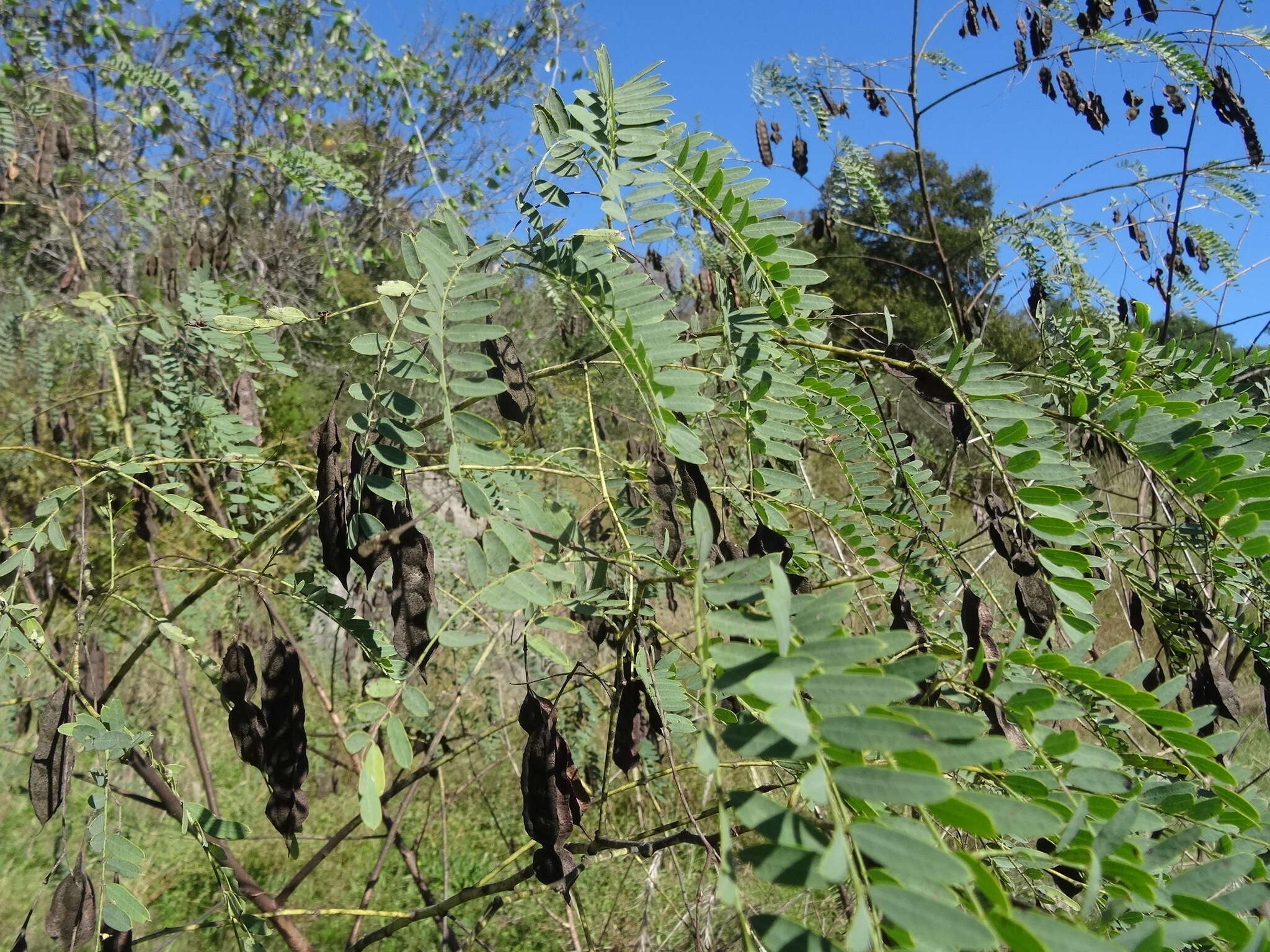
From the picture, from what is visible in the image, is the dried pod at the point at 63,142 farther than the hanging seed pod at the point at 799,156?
No

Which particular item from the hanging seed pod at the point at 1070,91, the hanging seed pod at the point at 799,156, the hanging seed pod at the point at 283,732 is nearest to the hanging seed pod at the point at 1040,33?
the hanging seed pod at the point at 1070,91

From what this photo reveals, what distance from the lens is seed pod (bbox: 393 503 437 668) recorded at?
72 cm

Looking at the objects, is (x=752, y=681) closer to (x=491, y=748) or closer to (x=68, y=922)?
(x=68, y=922)

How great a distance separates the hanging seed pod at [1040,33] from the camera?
7.24ft

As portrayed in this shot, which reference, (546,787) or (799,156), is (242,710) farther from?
(799,156)

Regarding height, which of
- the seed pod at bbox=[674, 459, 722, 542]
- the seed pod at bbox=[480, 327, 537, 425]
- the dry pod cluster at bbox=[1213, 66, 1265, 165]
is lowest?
the seed pod at bbox=[674, 459, 722, 542]

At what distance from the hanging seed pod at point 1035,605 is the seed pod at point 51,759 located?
93cm

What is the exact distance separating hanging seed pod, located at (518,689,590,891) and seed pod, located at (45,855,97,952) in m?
0.41

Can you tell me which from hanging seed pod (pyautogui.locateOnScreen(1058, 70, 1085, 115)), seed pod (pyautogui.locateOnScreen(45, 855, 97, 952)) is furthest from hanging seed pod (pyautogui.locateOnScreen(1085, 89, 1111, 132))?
seed pod (pyautogui.locateOnScreen(45, 855, 97, 952))

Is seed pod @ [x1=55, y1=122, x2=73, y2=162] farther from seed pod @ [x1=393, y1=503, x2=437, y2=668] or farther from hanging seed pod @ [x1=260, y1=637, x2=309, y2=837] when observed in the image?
seed pod @ [x1=393, y1=503, x2=437, y2=668]

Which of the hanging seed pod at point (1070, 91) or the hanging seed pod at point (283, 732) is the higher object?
the hanging seed pod at point (1070, 91)

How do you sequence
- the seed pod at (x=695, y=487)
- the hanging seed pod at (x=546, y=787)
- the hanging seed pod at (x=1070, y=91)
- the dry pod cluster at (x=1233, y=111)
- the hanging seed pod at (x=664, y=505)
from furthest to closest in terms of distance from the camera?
1. the hanging seed pod at (x=1070, y=91)
2. the dry pod cluster at (x=1233, y=111)
3. the hanging seed pod at (x=664, y=505)
4. the hanging seed pod at (x=546, y=787)
5. the seed pod at (x=695, y=487)

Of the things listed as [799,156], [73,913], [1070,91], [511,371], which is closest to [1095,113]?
[1070,91]

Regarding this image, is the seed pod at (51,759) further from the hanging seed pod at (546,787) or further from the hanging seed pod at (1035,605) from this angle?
the hanging seed pod at (1035,605)
